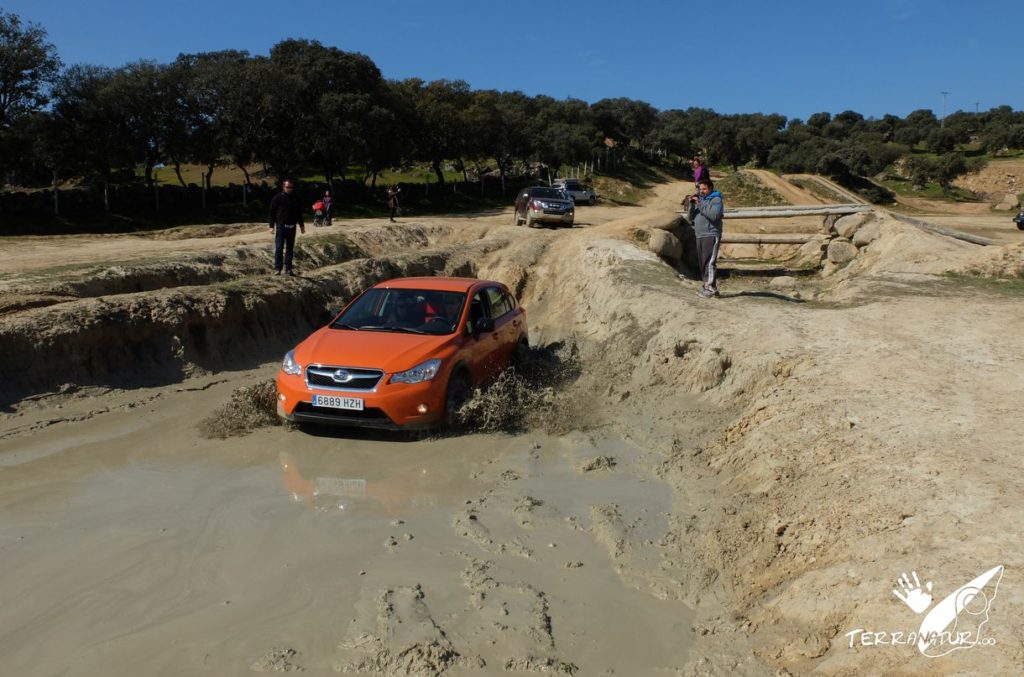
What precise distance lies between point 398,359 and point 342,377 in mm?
575

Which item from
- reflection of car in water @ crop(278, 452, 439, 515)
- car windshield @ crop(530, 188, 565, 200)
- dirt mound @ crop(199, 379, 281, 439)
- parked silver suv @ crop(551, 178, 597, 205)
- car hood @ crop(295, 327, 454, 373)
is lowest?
reflection of car in water @ crop(278, 452, 439, 515)

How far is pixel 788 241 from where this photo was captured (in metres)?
24.3

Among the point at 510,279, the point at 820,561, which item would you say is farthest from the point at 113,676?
the point at 510,279

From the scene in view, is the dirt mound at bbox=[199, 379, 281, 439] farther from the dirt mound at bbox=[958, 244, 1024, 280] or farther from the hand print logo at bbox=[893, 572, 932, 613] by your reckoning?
the dirt mound at bbox=[958, 244, 1024, 280]

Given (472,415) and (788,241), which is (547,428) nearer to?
(472,415)

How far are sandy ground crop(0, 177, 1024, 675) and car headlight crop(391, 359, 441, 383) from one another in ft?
2.22

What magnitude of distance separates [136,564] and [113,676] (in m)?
1.30

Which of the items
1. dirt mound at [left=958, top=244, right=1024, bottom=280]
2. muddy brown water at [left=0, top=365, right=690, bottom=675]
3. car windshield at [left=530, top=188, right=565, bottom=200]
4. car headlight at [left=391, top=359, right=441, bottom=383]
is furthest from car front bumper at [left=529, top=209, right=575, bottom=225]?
car headlight at [left=391, top=359, right=441, bottom=383]

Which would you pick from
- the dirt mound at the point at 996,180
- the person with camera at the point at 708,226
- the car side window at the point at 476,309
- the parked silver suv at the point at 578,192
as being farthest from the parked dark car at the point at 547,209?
the dirt mound at the point at 996,180

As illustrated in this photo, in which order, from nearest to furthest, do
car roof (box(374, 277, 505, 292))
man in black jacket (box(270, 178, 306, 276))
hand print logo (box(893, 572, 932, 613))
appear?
hand print logo (box(893, 572, 932, 613)), car roof (box(374, 277, 505, 292)), man in black jacket (box(270, 178, 306, 276))

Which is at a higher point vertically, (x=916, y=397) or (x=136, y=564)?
(x=916, y=397)

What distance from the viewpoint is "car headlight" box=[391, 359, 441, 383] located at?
728 cm

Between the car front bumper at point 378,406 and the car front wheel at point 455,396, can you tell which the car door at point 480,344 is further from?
the car front bumper at point 378,406

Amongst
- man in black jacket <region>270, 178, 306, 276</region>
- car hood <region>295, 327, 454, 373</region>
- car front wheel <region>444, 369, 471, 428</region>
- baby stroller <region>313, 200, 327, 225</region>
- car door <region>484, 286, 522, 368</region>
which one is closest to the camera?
car hood <region>295, 327, 454, 373</region>
